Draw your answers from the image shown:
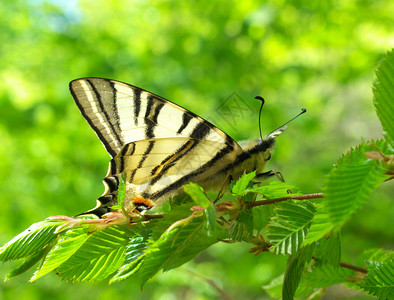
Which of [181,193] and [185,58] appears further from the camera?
[185,58]

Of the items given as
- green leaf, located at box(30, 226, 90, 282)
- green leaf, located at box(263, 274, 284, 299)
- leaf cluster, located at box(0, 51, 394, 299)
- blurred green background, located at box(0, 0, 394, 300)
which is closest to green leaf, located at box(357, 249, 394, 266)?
leaf cluster, located at box(0, 51, 394, 299)

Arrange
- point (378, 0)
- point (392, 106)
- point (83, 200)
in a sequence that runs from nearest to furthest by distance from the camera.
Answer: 1. point (392, 106)
2. point (83, 200)
3. point (378, 0)

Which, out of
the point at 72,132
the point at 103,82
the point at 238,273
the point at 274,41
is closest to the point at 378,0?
the point at 274,41

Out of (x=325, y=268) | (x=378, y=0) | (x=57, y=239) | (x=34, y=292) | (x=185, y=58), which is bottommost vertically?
(x=34, y=292)

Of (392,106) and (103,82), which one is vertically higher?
(103,82)

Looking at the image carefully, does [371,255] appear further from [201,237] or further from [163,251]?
[163,251]

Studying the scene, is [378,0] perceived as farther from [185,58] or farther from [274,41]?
[185,58]

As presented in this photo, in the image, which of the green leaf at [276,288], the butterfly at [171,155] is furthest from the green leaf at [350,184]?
the green leaf at [276,288]
